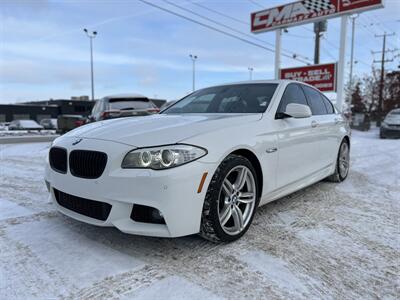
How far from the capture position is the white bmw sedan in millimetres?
2379

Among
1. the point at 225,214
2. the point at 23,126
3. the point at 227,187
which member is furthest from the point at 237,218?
the point at 23,126

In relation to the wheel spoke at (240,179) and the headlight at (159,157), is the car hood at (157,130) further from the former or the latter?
the wheel spoke at (240,179)

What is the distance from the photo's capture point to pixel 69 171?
277 centimetres

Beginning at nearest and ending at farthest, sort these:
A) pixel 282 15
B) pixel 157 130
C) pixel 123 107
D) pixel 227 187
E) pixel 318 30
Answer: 1. pixel 157 130
2. pixel 227 187
3. pixel 123 107
4. pixel 282 15
5. pixel 318 30

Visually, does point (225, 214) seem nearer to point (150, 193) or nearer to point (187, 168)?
point (187, 168)

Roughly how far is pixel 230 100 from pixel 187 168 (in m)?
1.67

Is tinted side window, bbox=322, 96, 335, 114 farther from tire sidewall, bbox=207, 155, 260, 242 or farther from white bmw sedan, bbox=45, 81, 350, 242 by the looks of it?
tire sidewall, bbox=207, 155, 260, 242

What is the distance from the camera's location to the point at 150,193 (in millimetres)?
2330

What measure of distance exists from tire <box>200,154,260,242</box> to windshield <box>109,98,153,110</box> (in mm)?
6659

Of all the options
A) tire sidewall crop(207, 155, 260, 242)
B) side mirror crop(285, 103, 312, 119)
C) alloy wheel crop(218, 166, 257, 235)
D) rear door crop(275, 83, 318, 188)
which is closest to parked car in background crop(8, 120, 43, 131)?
rear door crop(275, 83, 318, 188)

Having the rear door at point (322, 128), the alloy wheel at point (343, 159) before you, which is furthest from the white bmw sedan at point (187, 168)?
the alloy wheel at point (343, 159)

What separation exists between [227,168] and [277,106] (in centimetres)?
120

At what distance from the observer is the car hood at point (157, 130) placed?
99.4 inches

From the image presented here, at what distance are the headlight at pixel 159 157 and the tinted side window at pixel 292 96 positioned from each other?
4.84 ft
